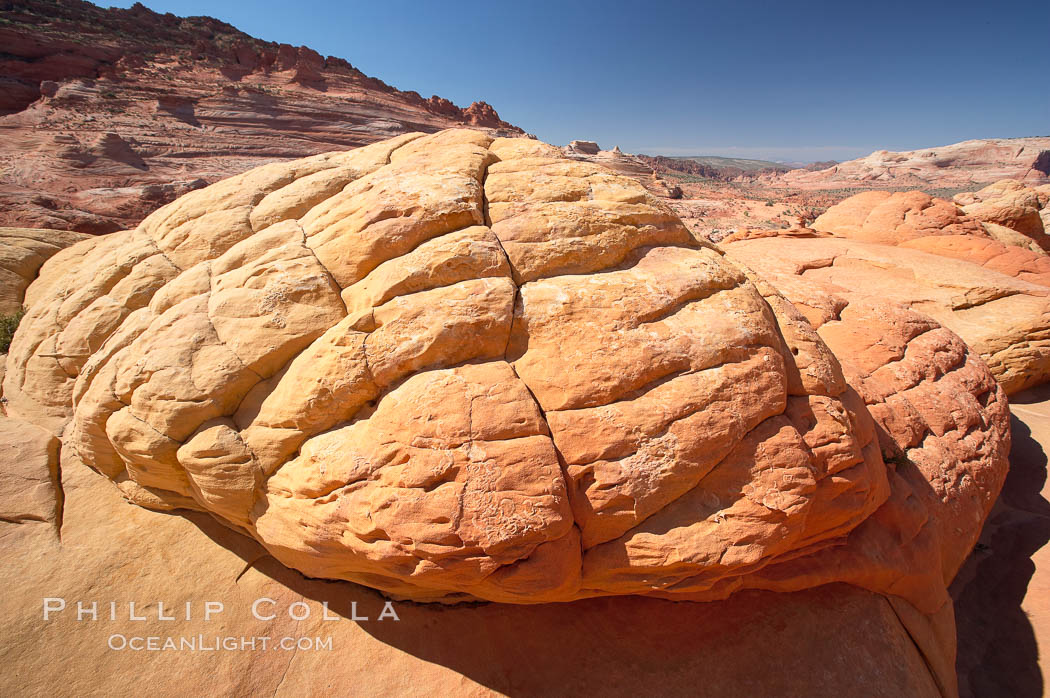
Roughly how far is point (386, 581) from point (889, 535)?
465cm

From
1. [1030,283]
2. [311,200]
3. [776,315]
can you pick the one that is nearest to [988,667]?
[776,315]

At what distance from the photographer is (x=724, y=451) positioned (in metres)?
3.29

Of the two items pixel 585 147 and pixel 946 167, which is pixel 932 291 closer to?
pixel 585 147

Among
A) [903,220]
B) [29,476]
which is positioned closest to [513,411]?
[29,476]

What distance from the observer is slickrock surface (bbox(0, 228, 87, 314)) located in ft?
22.6

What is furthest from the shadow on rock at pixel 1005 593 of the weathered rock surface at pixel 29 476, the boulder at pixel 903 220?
the weathered rock surface at pixel 29 476

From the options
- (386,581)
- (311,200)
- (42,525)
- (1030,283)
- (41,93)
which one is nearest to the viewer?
(386,581)

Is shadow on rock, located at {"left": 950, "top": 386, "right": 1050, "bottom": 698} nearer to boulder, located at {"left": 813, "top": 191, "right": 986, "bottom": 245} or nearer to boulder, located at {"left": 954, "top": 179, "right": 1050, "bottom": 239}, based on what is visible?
boulder, located at {"left": 813, "top": 191, "right": 986, "bottom": 245}

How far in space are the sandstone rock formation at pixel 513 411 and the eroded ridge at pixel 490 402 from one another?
2 centimetres

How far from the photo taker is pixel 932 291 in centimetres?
841

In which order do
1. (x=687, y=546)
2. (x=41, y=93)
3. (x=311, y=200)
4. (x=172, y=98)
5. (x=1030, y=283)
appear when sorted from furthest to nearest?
(x=172, y=98) → (x=41, y=93) → (x=1030, y=283) → (x=311, y=200) → (x=687, y=546)

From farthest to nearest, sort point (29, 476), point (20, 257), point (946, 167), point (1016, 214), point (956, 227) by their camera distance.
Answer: point (946, 167) < point (1016, 214) < point (956, 227) < point (20, 257) < point (29, 476)

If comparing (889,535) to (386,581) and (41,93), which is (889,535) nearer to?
(386,581)

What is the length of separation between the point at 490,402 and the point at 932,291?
978 centimetres
